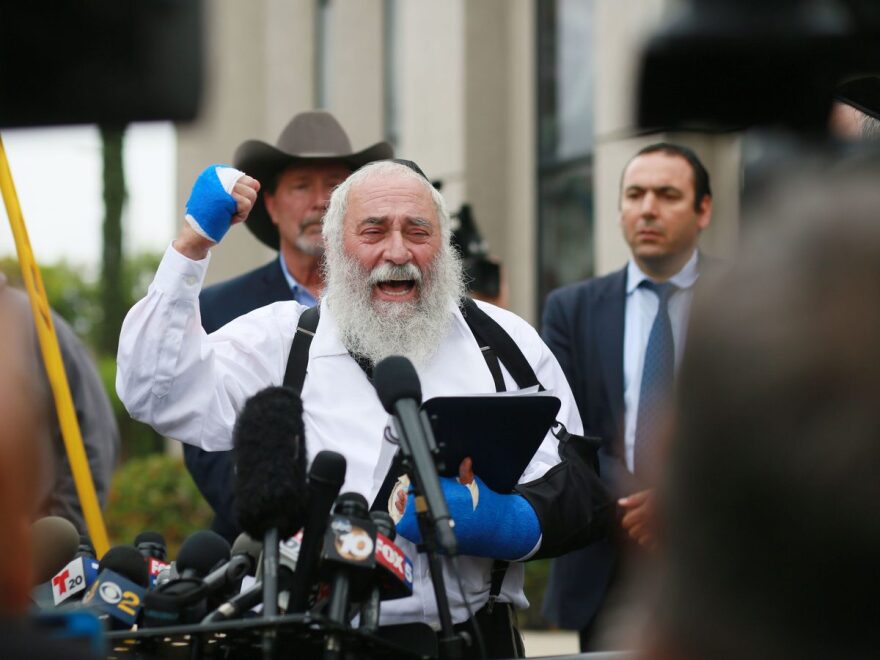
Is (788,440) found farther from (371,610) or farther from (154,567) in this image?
(154,567)

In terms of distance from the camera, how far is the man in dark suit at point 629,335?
5.16 metres

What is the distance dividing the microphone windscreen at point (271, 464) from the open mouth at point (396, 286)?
4.88 feet

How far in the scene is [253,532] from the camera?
267 cm

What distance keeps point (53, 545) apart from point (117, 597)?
463 mm

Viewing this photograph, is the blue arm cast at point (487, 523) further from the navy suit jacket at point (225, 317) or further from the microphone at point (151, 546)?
the navy suit jacket at point (225, 317)

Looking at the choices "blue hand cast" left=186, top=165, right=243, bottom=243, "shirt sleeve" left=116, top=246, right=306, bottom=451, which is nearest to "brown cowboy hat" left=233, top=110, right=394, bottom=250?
"shirt sleeve" left=116, top=246, right=306, bottom=451

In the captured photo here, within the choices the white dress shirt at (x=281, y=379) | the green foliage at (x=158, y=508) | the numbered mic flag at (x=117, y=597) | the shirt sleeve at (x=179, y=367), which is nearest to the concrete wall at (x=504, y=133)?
the green foliage at (x=158, y=508)

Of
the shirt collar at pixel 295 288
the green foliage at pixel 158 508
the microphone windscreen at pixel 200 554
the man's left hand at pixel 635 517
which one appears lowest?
the green foliage at pixel 158 508

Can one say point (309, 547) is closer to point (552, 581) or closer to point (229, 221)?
point (229, 221)

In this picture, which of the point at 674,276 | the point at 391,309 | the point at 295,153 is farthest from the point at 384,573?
the point at 295,153

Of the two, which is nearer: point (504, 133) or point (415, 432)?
point (415, 432)

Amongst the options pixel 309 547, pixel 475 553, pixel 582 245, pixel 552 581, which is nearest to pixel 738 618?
pixel 309 547

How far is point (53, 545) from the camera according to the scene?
3357 millimetres

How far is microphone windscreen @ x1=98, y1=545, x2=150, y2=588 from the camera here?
3057 mm
